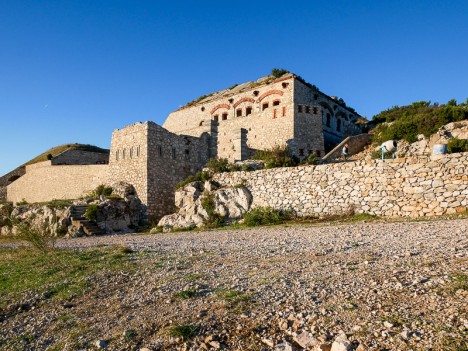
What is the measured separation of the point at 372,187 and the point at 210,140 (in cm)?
2144

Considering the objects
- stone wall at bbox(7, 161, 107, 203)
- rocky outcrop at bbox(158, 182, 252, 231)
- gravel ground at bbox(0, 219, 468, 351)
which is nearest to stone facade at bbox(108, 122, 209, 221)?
stone wall at bbox(7, 161, 107, 203)

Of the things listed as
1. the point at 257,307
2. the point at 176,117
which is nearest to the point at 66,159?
the point at 176,117

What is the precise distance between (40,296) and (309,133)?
28.5 m

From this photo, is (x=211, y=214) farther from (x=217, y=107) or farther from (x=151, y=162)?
(x=217, y=107)

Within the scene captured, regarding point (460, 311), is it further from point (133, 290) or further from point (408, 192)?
point (408, 192)

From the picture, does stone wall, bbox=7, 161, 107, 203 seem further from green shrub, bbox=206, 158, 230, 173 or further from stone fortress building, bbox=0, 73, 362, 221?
green shrub, bbox=206, 158, 230, 173

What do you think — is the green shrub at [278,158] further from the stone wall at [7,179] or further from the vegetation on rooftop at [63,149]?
the stone wall at [7,179]

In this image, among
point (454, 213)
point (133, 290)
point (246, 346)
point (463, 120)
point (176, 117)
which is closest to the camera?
point (246, 346)

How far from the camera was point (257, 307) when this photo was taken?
558cm

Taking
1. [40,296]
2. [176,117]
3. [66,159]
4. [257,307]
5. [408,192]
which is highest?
[176,117]

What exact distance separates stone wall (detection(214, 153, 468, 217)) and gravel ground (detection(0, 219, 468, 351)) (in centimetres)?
772

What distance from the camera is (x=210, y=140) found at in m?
36.7

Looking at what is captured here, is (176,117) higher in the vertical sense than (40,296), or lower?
higher

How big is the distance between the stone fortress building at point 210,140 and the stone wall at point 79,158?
651cm
